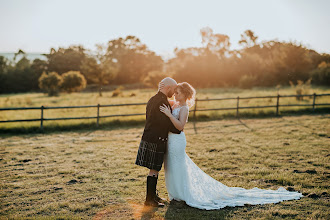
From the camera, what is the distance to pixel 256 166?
607cm

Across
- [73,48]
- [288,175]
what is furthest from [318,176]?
[73,48]

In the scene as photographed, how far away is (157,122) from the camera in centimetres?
394

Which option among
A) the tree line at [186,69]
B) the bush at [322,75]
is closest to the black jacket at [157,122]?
the tree line at [186,69]

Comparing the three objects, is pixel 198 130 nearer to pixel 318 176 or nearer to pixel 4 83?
pixel 318 176

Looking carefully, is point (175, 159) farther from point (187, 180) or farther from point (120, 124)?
point (120, 124)

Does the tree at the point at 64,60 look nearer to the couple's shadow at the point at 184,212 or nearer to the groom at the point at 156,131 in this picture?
the groom at the point at 156,131

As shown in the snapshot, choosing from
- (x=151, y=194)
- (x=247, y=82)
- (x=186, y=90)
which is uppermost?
(x=247, y=82)

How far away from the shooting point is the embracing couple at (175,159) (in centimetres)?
395

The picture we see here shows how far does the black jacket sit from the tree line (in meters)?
31.4

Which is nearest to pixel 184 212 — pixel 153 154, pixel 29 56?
pixel 153 154

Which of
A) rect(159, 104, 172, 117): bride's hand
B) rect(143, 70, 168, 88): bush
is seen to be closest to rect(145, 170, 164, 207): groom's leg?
rect(159, 104, 172, 117): bride's hand

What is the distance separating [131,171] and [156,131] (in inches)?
85.4


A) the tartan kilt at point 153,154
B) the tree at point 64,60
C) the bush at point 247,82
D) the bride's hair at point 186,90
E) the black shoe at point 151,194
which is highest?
the tree at point 64,60

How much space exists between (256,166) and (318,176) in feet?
3.91
